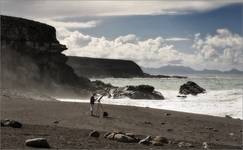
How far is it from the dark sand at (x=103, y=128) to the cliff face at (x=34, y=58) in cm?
4189

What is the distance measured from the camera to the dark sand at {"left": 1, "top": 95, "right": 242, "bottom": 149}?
15.3m

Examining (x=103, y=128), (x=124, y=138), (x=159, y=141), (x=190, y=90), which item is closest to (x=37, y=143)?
(x=124, y=138)

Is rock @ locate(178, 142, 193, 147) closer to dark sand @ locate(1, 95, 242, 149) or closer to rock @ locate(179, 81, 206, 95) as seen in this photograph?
dark sand @ locate(1, 95, 242, 149)

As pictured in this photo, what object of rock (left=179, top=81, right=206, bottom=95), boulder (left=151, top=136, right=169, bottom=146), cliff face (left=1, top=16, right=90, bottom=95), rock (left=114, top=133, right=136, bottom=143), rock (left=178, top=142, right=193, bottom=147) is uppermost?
cliff face (left=1, top=16, right=90, bottom=95)

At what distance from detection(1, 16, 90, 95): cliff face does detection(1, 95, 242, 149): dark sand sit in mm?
41894

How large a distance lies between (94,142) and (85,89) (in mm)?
60567

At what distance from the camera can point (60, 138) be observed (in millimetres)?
15852

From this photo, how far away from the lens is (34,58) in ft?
250

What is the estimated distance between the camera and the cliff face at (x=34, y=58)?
70.9m

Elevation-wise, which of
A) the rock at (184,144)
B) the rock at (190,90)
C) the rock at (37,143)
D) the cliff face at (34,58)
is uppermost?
the cliff face at (34,58)

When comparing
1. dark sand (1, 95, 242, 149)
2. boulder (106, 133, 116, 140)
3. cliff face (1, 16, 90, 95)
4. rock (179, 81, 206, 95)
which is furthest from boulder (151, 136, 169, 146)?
rock (179, 81, 206, 95)

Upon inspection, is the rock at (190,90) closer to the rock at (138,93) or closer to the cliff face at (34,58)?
the rock at (138,93)

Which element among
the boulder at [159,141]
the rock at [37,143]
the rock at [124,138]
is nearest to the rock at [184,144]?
the boulder at [159,141]

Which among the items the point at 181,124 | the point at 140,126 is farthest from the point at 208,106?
the point at 140,126
